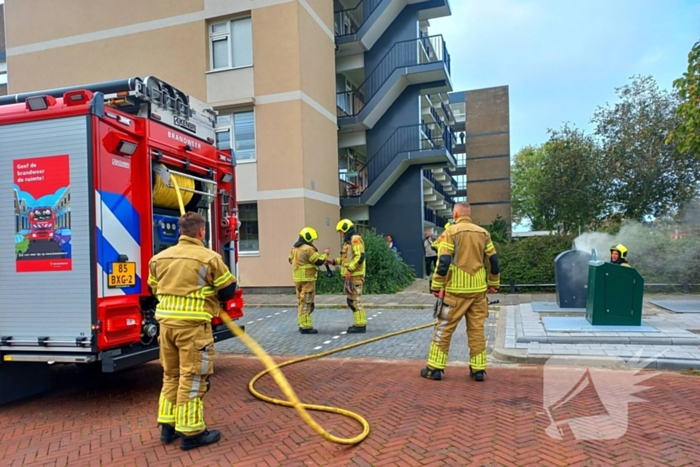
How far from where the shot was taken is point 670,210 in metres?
15.4

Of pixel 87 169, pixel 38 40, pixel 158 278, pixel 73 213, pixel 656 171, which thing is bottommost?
pixel 158 278

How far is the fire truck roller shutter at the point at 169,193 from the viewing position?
542 centimetres

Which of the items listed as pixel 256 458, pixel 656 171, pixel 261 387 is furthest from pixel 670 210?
pixel 256 458

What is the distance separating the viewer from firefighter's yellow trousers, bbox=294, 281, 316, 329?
28.6 ft

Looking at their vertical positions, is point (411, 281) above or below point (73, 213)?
below

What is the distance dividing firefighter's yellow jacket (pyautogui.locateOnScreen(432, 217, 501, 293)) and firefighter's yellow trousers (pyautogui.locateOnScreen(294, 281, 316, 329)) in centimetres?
352

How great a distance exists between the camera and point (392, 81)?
61.2 ft

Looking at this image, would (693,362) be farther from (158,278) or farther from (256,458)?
(158,278)

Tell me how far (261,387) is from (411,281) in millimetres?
11804

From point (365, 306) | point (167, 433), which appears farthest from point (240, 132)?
point (167, 433)

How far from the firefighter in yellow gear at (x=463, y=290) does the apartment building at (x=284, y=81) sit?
9880mm

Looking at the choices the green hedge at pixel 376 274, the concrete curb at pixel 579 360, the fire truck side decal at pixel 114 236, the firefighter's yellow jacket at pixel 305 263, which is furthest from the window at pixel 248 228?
the fire truck side decal at pixel 114 236

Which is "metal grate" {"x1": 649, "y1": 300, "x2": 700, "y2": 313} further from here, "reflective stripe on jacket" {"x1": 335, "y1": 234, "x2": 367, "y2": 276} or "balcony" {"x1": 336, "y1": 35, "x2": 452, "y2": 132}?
"balcony" {"x1": 336, "y1": 35, "x2": 452, "y2": 132}

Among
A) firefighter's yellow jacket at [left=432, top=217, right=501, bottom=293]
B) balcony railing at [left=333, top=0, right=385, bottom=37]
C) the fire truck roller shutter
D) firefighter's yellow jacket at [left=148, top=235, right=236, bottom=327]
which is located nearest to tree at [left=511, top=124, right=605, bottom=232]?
balcony railing at [left=333, top=0, right=385, bottom=37]
